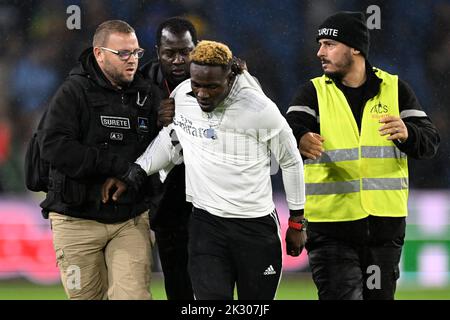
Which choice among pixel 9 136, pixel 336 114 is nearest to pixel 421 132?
pixel 336 114

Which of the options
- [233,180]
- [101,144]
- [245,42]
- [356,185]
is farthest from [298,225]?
[245,42]

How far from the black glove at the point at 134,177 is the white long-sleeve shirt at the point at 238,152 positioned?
26 cm

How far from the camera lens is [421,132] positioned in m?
4.72

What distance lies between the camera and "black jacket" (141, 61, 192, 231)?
5.07 m

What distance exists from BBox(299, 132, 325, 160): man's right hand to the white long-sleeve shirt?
20 centimetres

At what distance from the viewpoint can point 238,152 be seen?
14.0 feet

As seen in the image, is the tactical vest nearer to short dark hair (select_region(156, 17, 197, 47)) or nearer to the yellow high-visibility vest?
short dark hair (select_region(156, 17, 197, 47))

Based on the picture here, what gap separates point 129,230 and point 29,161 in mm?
649

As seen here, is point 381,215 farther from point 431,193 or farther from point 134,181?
point 431,193

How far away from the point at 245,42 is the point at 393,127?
3.26 meters

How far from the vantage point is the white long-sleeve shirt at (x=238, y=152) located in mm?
4254

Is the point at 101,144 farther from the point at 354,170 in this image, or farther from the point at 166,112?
the point at 354,170

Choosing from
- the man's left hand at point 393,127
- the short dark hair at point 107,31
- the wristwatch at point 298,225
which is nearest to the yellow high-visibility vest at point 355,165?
the man's left hand at point 393,127

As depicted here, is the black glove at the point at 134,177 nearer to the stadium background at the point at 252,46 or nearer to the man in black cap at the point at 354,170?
the man in black cap at the point at 354,170
